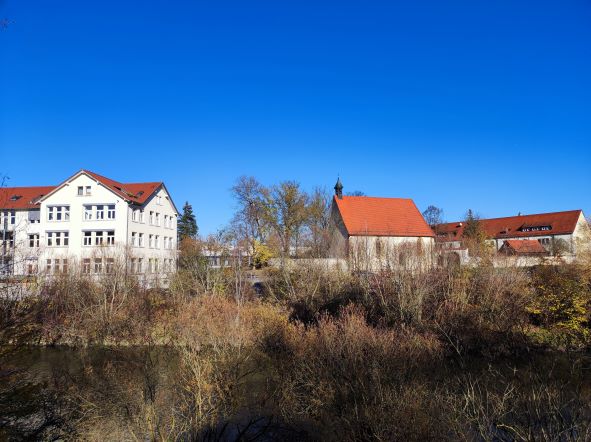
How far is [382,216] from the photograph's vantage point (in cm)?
4522

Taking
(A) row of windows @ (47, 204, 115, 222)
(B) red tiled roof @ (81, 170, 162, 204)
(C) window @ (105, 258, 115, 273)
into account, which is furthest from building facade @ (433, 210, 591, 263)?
(C) window @ (105, 258, 115, 273)

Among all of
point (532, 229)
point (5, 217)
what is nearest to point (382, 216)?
point (532, 229)

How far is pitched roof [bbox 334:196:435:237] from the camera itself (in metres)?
43.5

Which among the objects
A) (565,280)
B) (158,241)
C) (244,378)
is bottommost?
(244,378)

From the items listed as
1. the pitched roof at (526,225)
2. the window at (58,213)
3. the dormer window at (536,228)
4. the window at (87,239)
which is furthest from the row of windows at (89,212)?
the dormer window at (536,228)

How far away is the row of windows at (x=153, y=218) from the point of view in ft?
133

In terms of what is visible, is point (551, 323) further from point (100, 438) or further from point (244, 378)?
point (100, 438)

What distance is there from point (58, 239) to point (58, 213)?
7.62 feet

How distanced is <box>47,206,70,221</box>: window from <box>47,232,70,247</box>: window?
4.31ft

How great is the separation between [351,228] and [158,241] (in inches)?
751

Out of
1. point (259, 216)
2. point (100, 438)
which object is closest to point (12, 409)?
point (100, 438)

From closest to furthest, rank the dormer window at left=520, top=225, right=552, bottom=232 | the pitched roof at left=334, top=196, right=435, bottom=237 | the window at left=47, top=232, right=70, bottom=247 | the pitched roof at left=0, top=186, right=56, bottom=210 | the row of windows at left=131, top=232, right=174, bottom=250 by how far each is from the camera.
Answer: the window at left=47, top=232, right=70, bottom=247 < the row of windows at left=131, top=232, right=174, bottom=250 < the pitched roof at left=0, top=186, right=56, bottom=210 < the pitched roof at left=334, top=196, right=435, bottom=237 < the dormer window at left=520, top=225, right=552, bottom=232

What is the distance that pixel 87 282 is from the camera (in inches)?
917

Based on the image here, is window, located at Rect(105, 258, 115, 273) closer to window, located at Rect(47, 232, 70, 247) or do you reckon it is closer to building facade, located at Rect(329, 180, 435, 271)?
window, located at Rect(47, 232, 70, 247)
